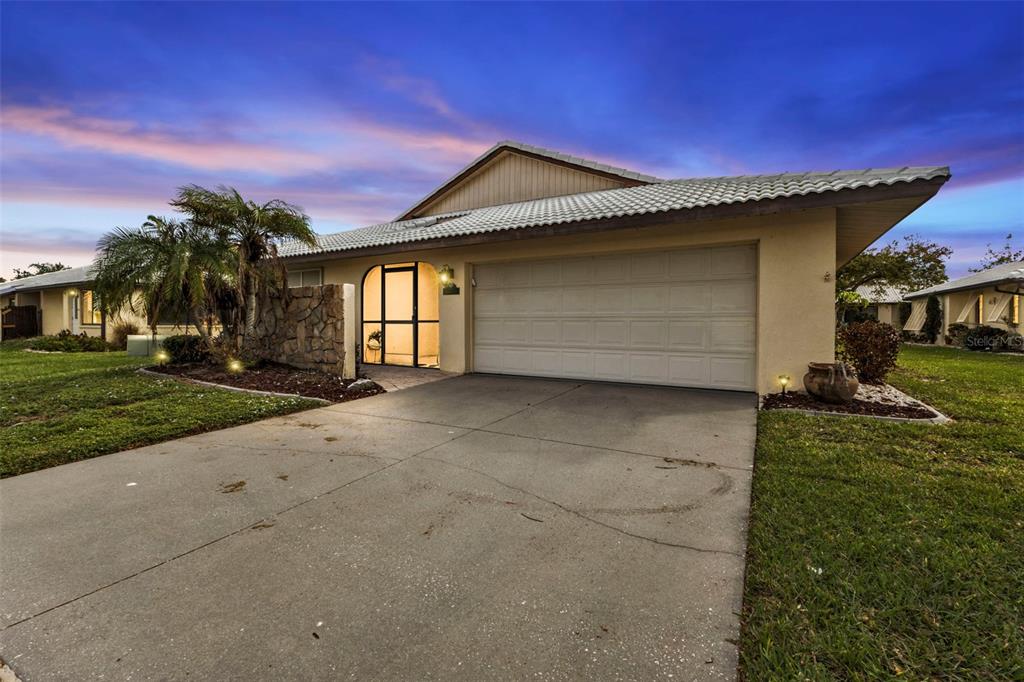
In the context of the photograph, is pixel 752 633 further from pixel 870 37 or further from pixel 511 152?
pixel 511 152

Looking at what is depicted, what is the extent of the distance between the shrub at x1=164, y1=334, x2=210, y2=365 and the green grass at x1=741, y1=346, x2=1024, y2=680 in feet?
34.1

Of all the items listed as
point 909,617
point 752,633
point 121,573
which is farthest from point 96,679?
point 909,617

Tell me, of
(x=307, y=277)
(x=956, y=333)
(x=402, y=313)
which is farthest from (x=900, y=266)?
(x=307, y=277)

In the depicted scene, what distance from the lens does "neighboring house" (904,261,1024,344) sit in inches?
637

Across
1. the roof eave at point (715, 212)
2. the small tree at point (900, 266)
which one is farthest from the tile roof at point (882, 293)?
the roof eave at point (715, 212)

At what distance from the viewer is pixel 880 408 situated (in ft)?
18.8

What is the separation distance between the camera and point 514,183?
13.3m

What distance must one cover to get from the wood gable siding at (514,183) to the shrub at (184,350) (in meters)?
8.04

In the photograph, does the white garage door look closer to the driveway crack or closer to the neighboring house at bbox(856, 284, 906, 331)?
the driveway crack

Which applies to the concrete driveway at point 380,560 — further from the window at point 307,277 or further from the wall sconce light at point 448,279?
the window at point 307,277

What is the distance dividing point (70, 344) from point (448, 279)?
15672 mm

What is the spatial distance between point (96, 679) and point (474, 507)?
1.93 meters

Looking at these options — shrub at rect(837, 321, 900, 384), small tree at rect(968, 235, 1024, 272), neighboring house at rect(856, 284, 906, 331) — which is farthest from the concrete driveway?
small tree at rect(968, 235, 1024, 272)

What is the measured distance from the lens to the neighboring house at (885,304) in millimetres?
28100
